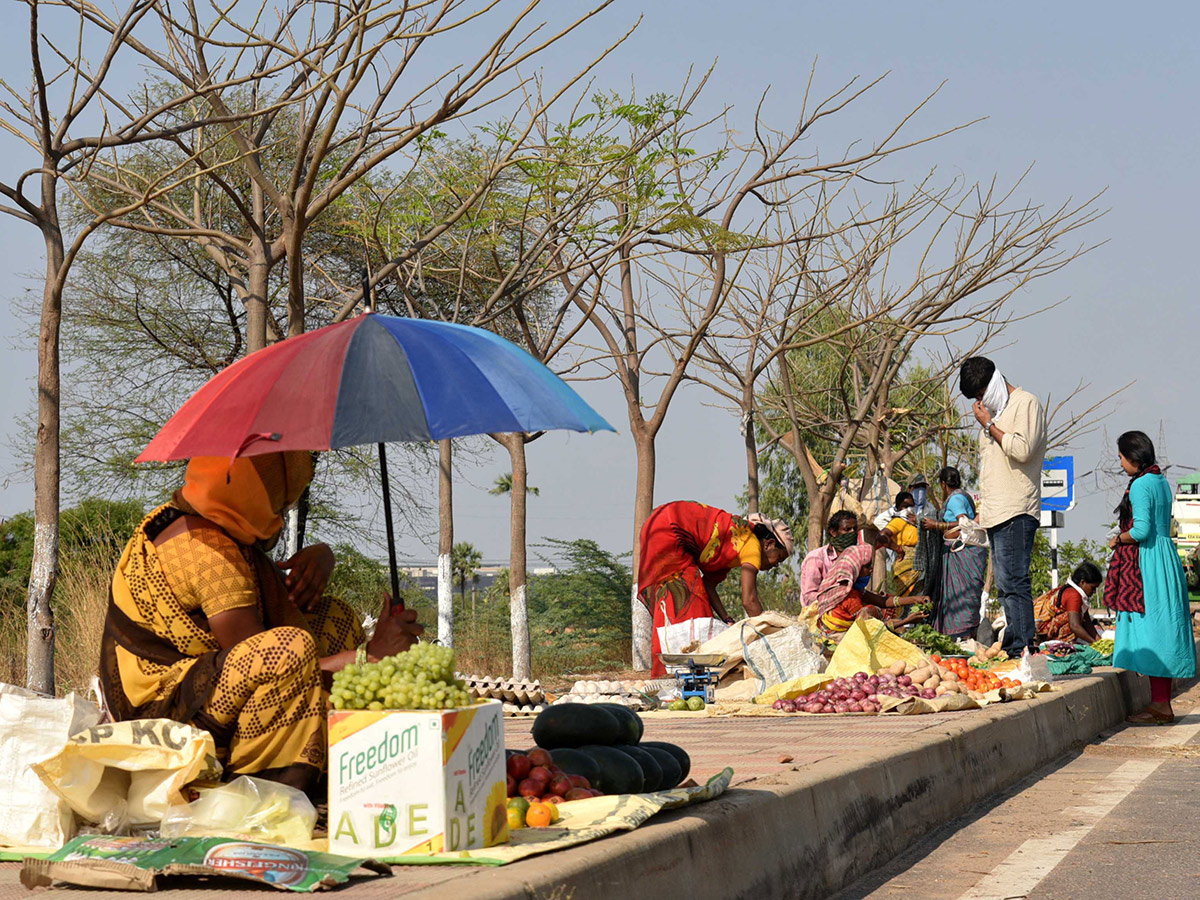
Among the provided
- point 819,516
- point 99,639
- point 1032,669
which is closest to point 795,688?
point 1032,669

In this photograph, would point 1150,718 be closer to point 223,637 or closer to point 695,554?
point 695,554

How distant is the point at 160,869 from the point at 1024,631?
8.94m

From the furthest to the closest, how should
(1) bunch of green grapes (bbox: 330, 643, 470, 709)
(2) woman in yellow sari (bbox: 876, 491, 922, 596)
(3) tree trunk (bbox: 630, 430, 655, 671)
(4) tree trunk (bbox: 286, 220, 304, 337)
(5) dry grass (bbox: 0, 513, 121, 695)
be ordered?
(3) tree trunk (bbox: 630, 430, 655, 671) < (2) woman in yellow sari (bbox: 876, 491, 922, 596) < (5) dry grass (bbox: 0, 513, 121, 695) < (4) tree trunk (bbox: 286, 220, 304, 337) < (1) bunch of green grapes (bbox: 330, 643, 470, 709)

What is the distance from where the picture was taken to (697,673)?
427 inches

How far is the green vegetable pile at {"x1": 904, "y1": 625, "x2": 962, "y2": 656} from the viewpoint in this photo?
42.3 feet

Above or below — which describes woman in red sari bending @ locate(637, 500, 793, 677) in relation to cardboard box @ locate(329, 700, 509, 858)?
above

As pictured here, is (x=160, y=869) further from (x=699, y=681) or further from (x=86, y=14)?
(x=699, y=681)

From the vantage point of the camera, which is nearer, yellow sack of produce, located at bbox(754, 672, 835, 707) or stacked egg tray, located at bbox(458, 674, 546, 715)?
yellow sack of produce, located at bbox(754, 672, 835, 707)

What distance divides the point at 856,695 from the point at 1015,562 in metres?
1.86

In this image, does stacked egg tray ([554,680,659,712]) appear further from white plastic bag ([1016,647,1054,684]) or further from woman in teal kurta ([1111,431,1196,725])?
woman in teal kurta ([1111,431,1196,725])

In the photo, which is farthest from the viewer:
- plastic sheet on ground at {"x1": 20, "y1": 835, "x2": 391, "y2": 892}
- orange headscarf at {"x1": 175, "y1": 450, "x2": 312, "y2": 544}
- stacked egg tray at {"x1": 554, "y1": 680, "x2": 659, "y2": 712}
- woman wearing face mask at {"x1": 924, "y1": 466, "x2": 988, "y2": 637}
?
woman wearing face mask at {"x1": 924, "y1": 466, "x2": 988, "y2": 637}

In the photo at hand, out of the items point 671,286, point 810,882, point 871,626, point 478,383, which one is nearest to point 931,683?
point 871,626

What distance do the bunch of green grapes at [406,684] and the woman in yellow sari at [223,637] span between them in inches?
15.2

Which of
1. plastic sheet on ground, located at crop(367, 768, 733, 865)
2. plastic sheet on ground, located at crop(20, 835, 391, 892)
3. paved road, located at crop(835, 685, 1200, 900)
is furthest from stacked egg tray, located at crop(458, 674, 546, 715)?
plastic sheet on ground, located at crop(20, 835, 391, 892)
